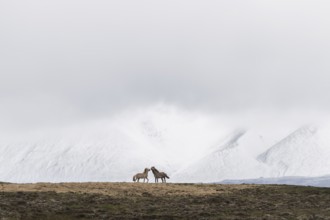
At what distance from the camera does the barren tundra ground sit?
45.7 m

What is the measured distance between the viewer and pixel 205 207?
4903cm

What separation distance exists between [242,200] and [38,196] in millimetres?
15916

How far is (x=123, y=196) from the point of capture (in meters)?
53.1

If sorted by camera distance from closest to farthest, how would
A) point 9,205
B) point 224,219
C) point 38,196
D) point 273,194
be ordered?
1. point 224,219
2. point 9,205
3. point 38,196
4. point 273,194

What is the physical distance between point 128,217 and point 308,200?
54.2 feet

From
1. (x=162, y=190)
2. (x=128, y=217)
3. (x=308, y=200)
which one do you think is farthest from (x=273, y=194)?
(x=128, y=217)

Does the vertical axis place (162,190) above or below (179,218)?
above

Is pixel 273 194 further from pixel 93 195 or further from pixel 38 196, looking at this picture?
pixel 38 196

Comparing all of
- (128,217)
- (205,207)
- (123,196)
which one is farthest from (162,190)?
(128,217)

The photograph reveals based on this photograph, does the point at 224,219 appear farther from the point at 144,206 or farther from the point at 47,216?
the point at 47,216

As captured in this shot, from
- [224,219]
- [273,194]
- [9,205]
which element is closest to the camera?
[224,219]

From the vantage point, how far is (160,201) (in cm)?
5153

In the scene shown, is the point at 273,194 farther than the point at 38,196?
Yes

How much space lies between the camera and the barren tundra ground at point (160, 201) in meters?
45.7
